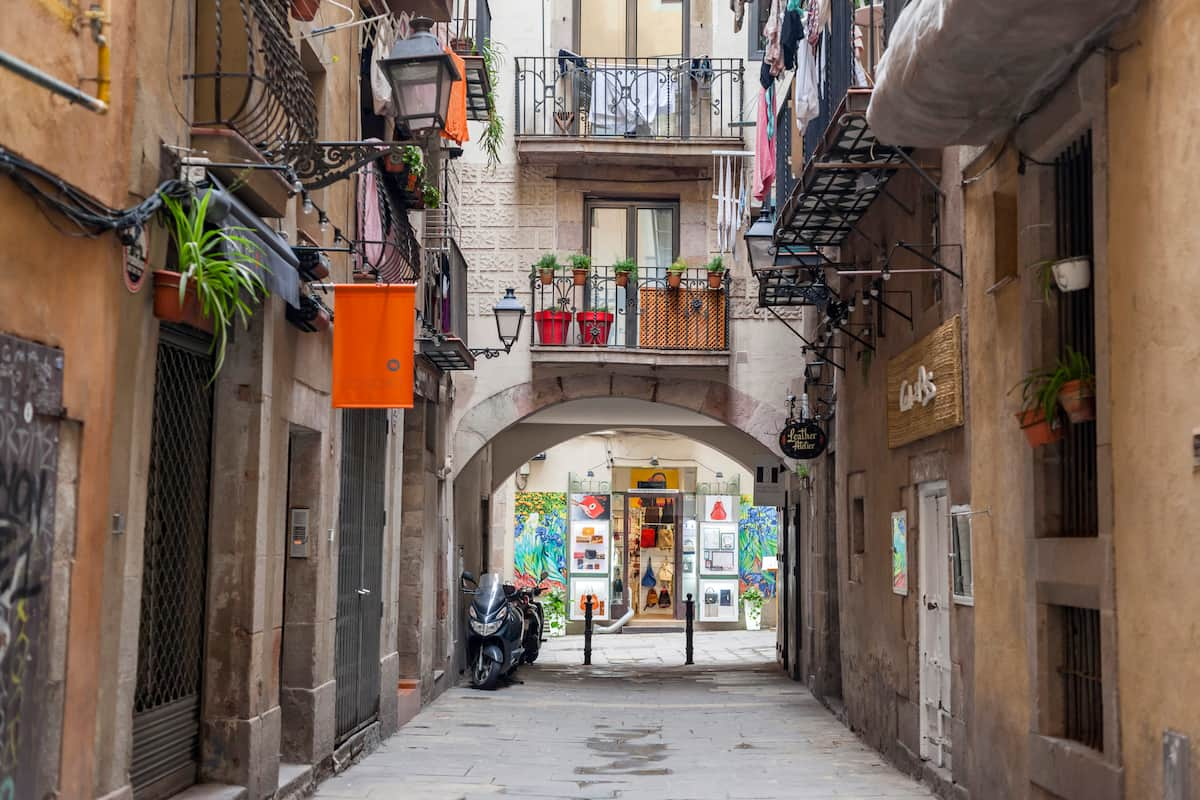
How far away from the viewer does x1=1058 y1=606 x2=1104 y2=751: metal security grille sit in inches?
285

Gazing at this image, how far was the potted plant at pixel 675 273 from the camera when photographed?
19297 mm

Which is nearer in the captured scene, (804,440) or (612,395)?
(804,440)

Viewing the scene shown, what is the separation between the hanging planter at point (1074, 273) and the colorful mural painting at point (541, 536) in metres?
25.7

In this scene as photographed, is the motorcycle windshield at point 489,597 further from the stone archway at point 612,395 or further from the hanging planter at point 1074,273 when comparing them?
the hanging planter at point 1074,273

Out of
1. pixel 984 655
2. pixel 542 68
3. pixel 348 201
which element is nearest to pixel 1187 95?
pixel 984 655

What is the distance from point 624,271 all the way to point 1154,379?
1365cm

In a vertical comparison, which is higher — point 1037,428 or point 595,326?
point 595,326

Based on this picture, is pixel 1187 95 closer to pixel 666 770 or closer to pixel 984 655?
pixel 984 655

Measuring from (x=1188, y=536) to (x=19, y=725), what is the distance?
449 cm

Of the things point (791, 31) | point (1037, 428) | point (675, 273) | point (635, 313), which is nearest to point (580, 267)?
point (635, 313)

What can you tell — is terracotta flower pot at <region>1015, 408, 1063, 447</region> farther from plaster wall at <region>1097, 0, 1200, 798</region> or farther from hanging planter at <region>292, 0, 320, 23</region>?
hanging planter at <region>292, 0, 320, 23</region>

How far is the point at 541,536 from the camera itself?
3281 centimetres

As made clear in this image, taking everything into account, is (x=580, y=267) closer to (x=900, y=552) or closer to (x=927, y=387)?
(x=900, y=552)

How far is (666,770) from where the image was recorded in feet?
37.4
